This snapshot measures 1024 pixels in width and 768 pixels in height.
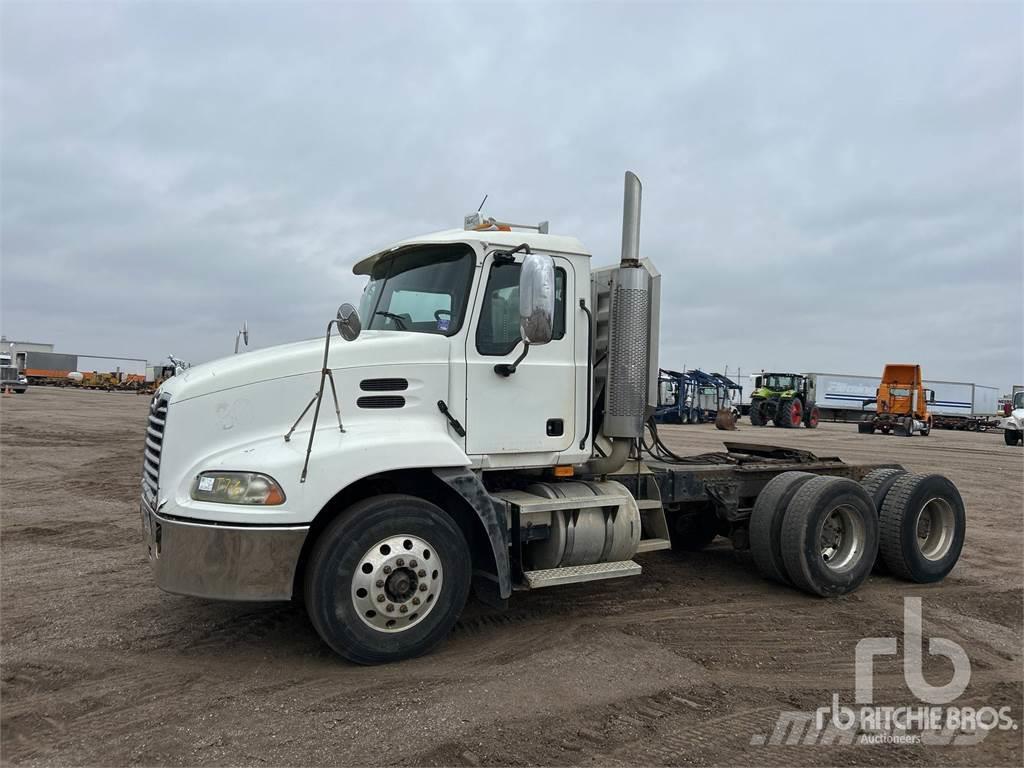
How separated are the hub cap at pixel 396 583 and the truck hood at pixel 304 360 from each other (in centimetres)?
119

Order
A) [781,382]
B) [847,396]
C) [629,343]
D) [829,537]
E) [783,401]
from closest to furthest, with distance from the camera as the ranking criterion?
[629,343]
[829,537]
[783,401]
[781,382]
[847,396]

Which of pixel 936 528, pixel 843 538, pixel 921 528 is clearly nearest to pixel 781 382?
pixel 936 528

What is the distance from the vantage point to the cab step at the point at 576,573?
494 centimetres

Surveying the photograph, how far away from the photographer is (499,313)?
16.8 ft

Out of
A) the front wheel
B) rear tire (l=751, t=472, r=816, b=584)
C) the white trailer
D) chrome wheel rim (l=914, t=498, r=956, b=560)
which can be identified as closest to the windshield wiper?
the front wheel

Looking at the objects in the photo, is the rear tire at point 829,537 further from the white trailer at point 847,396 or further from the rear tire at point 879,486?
the white trailer at point 847,396

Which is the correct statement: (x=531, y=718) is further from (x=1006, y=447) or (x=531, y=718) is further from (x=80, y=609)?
(x=1006, y=447)

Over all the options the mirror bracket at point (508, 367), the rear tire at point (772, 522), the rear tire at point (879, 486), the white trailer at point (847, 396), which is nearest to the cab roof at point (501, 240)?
the mirror bracket at point (508, 367)

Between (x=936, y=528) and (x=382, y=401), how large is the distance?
582 cm

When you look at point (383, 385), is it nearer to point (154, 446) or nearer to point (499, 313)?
point (499, 313)

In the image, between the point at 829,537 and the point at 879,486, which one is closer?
the point at 829,537

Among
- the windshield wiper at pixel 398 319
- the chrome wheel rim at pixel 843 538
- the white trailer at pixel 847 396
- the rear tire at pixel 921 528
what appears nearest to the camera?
the windshield wiper at pixel 398 319

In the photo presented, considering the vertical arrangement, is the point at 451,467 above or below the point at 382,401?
below

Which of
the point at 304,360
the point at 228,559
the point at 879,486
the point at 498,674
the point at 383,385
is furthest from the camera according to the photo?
the point at 879,486
